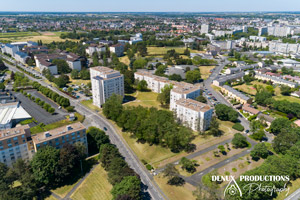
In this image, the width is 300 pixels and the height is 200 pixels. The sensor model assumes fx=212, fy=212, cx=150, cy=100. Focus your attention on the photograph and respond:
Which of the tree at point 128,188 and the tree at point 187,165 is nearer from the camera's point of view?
the tree at point 128,188

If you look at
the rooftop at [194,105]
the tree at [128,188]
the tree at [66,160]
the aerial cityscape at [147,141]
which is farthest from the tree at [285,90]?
the tree at [66,160]

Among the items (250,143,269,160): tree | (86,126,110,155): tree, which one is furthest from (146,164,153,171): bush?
(250,143,269,160): tree

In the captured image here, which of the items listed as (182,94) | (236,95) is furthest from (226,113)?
(236,95)

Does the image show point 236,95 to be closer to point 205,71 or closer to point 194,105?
point 194,105

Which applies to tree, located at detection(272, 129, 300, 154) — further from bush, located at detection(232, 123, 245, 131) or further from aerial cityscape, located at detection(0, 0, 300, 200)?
bush, located at detection(232, 123, 245, 131)

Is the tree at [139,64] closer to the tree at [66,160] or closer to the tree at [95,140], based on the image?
the tree at [95,140]

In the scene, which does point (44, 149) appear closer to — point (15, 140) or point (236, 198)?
point (15, 140)
